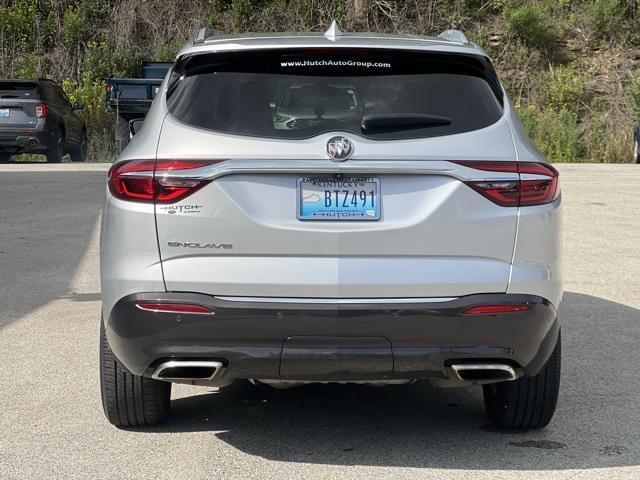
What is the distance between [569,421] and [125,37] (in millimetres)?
29913

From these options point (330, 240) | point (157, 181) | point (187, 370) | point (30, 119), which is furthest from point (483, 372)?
point (30, 119)

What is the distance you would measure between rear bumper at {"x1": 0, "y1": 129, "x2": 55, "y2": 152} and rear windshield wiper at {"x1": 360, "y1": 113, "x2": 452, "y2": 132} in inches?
762

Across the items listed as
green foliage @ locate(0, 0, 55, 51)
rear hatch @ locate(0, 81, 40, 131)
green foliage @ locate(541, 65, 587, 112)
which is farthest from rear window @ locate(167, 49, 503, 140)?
green foliage @ locate(0, 0, 55, 51)

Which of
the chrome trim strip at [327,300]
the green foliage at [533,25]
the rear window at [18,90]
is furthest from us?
the green foliage at [533,25]

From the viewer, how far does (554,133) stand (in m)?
27.4

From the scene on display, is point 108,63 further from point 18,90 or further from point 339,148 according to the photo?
point 339,148

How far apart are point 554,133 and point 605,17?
242 inches

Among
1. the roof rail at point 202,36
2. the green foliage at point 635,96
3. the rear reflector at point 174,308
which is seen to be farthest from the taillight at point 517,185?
the green foliage at point 635,96

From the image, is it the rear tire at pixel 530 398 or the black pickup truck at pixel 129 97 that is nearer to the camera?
the rear tire at pixel 530 398

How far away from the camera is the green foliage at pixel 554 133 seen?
27.1 metres

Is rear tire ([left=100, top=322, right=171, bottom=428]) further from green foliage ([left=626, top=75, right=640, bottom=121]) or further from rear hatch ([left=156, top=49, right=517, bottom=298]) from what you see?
green foliage ([left=626, top=75, right=640, bottom=121])

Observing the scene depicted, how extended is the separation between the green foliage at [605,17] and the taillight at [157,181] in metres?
28.8

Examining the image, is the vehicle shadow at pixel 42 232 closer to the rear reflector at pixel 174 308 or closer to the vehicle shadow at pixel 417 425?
the vehicle shadow at pixel 417 425

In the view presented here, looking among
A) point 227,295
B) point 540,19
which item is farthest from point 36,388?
point 540,19
